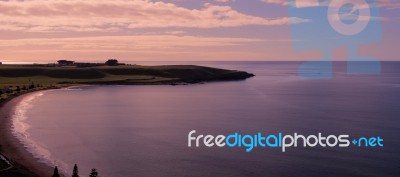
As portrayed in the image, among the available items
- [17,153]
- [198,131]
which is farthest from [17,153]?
[198,131]

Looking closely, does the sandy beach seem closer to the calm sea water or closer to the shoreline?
the shoreline

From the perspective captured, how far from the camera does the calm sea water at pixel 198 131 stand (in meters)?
43.3

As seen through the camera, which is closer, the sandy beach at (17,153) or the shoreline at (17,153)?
the shoreline at (17,153)

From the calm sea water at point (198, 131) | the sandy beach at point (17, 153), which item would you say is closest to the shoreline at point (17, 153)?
the sandy beach at point (17, 153)

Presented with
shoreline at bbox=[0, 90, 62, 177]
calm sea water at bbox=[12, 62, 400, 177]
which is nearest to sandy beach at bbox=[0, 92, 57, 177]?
shoreline at bbox=[0, 90, 62, 177]

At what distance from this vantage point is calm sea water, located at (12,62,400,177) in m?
43.3

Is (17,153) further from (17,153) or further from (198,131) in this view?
(198,131)

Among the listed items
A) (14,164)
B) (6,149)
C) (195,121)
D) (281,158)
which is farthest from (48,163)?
(195,121)

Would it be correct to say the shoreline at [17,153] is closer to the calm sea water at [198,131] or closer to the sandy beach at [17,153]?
the sandy beach at [17,153]

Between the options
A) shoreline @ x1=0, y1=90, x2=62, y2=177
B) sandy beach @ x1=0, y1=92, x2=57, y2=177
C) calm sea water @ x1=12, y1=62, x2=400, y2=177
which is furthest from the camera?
calm sea water @ x1=12, y1=62, x2=400, y2=177

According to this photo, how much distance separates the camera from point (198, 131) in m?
63.8

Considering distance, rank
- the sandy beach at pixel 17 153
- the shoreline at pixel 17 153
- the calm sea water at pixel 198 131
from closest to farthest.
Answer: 1. the shoreline at pixel 17 153
2. the sandy beach at pixel 17 153
3. the calm sea water at pixel 198 131

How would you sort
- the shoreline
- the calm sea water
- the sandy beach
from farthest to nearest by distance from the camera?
the calm sea water < the sandy beach < the shoreline

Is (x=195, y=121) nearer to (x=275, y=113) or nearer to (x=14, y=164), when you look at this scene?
(x=275, y=113)
